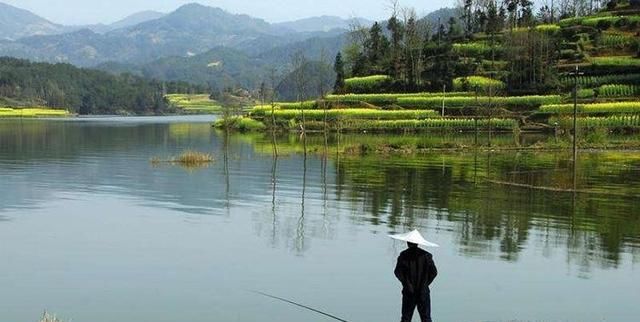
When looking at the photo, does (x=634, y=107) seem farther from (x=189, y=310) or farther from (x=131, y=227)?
(x=189, y=310)

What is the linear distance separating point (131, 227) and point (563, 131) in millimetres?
57587

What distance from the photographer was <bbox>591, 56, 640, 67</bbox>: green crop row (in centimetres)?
8980

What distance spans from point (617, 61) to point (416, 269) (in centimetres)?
8649

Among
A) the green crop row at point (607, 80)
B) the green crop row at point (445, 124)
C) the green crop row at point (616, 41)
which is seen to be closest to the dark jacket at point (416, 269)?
the green crop row at point (445, 124)

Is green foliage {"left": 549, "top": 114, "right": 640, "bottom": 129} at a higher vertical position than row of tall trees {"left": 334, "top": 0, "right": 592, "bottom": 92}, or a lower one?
lower

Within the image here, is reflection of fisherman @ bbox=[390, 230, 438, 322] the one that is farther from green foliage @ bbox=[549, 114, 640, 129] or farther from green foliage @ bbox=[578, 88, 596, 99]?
green foliage @ bbox=[578, 88, 596, 99]

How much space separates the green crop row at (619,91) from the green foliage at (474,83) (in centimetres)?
1188

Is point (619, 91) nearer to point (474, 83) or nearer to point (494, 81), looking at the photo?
point (494, 81)

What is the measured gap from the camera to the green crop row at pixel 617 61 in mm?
89800

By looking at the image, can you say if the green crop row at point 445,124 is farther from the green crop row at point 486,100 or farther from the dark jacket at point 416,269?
the dark jacket at point 416,269

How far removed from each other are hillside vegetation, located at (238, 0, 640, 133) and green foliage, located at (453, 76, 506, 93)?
12 centimetres

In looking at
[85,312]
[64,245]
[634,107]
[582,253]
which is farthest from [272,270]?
[634,107]

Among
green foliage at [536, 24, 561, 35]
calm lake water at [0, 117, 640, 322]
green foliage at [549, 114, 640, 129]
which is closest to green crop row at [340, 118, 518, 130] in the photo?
green foliage at [549, 114, 640, 129]

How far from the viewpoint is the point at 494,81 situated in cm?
9425
